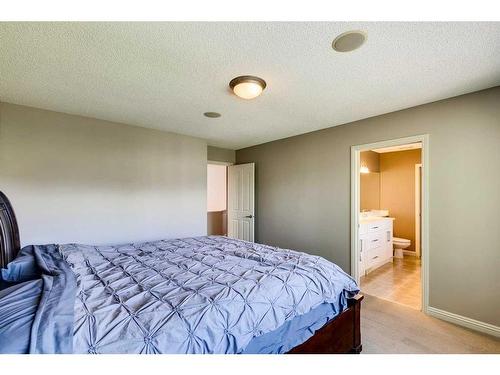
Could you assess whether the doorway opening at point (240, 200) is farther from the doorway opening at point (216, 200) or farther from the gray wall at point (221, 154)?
the doorway opening at point (216, 200)

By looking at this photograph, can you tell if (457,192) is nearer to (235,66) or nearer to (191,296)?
(235,66)

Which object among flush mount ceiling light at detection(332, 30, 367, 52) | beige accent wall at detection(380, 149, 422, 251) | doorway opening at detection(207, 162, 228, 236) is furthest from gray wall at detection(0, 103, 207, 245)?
beige accent wall at detection(380, 149, 422, 251)

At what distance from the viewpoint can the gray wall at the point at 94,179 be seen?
2656mm

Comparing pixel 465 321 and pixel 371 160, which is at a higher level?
pixel 371 160

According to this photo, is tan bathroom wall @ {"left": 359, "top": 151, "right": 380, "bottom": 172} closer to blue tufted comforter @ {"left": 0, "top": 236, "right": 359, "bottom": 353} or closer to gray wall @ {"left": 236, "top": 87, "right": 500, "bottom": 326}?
gray wall @ {"left": 236, "top": 87, "right": 500, "bottom": 326}

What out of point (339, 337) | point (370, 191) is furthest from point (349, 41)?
point (370, 191)

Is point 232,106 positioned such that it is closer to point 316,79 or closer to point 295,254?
point 316,79

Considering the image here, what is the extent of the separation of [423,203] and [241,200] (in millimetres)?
3138

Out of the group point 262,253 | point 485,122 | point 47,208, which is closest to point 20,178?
point 47,208

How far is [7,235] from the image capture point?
1927mm

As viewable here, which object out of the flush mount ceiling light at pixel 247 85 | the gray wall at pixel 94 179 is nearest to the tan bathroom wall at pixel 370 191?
the gray wall at pixel 94 179

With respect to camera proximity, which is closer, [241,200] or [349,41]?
[349,41]

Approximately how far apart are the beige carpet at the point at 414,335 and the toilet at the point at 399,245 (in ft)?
→ 8.08

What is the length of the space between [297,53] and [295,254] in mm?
1713
